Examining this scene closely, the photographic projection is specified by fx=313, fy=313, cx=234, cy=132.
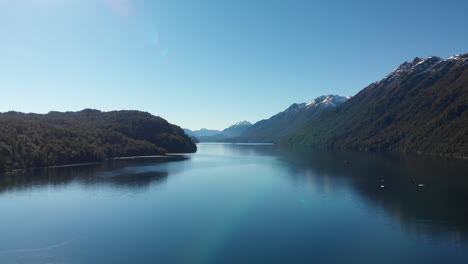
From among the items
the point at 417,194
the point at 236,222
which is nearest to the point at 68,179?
the point at 236,222

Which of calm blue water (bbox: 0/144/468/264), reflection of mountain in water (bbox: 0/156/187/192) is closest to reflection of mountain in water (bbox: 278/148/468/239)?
calm blue water (bbox: 0/144/468/264)

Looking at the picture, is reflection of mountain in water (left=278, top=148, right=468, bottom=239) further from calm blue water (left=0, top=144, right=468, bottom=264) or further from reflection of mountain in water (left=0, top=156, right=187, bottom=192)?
reflection of mountain in water (left=0, top=156, right=187, bottom=192)

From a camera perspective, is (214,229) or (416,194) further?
(416,194)

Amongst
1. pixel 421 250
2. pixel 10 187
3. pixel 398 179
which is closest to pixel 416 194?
pixel 398 179

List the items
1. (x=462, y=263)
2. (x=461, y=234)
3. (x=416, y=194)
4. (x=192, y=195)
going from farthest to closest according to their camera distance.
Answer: (x=192, y=195) → (x=416, y=194) → (x=461, y=234) → (x=462, y=263)

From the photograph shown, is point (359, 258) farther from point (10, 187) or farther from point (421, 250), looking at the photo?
point (10, 187)

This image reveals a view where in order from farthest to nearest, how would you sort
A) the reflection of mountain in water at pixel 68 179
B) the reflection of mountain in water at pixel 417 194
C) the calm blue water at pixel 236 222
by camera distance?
the reflection of mountain in water at pixel 68 179 → the reflection of mountain in water at pixel 417 194 → the calm blue water at pixel 236 222

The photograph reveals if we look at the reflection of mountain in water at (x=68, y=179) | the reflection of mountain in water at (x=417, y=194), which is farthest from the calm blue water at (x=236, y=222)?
the reflection of mountain in water at (x=68, y=179)

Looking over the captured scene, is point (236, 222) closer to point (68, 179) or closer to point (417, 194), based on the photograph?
point (417, 194)

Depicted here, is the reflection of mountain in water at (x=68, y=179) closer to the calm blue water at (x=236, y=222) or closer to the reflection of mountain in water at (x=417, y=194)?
the calm blue water at (x=236, y=222)
